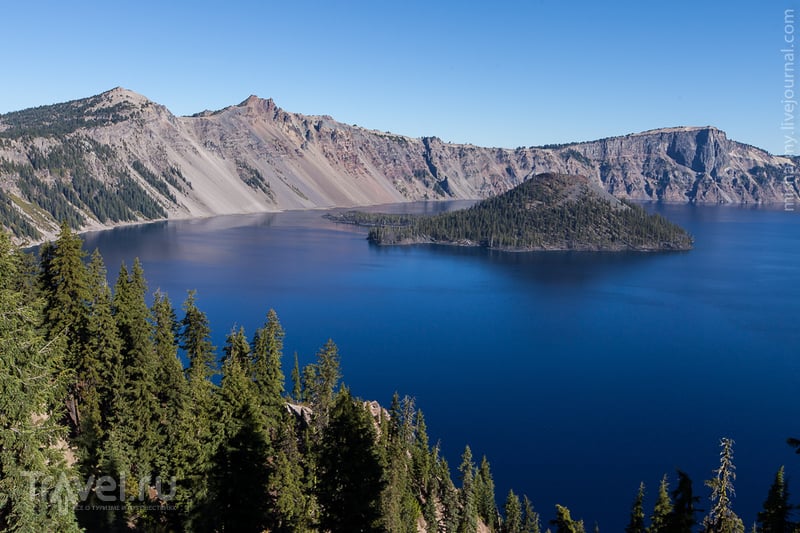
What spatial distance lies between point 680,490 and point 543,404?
56698mm

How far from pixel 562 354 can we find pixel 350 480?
7825 centimetres

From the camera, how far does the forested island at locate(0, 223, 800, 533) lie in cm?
1474

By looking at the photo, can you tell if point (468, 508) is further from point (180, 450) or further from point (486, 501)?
point (180, 450)

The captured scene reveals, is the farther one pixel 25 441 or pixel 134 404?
pixel 134 404

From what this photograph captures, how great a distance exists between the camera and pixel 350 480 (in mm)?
23250

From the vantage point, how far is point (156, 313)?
1877 inches

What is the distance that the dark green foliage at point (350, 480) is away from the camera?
23172 mm

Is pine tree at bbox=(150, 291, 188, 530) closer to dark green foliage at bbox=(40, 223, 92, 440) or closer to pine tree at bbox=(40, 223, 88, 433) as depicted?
dark green foliage at bbox=(40, 223, 92, 440)

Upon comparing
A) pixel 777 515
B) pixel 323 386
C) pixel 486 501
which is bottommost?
pixel 486 501

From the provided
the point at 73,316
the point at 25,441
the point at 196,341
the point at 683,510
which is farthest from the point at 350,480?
the point at 196,341

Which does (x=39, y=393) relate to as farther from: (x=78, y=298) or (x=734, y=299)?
(x=734, y=299)

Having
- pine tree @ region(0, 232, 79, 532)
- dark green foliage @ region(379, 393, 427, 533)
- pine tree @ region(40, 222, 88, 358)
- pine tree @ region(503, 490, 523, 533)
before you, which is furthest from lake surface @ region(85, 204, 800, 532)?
pine tree @ region(0, 232, 79, 532)

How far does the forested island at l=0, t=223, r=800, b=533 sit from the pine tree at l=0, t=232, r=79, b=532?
0.04 m

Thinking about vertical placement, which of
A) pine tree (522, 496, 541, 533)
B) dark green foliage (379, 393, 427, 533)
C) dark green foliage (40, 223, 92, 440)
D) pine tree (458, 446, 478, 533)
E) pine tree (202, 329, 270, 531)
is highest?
dark green foliage (40, 223, 92, 440)
